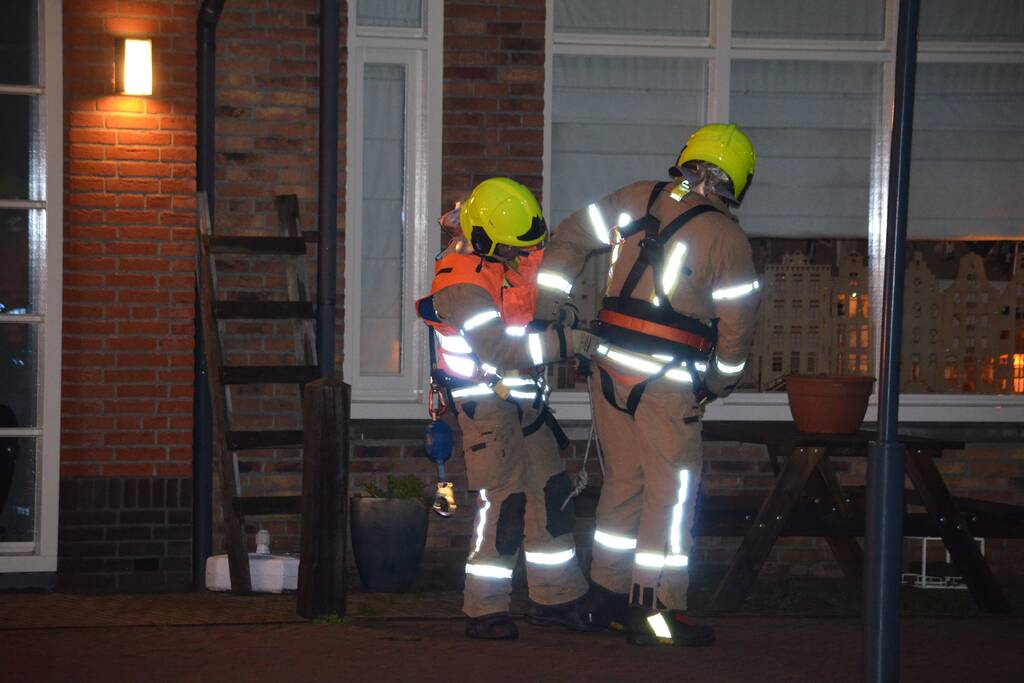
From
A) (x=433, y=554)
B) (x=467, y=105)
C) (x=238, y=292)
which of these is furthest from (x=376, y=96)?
(x=433, y=554)

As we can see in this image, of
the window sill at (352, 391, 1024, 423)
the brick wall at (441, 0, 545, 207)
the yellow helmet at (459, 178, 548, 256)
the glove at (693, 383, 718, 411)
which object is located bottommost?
the window sill at (352, 391, 1024, 423)

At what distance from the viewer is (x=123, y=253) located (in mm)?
8688

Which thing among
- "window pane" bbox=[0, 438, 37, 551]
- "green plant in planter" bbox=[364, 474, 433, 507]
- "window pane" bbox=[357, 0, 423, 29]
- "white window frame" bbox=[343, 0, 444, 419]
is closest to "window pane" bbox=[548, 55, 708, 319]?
"white window frame" bbox=[343, 0, 444, 419]

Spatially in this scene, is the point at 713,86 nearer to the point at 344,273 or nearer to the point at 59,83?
the point at 344,273

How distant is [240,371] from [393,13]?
2.44 m

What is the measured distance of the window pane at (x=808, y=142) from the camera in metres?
9.74

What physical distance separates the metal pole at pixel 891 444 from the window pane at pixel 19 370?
503 cm

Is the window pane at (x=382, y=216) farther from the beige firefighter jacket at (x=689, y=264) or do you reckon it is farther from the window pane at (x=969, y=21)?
the window pane at (x=969, y=21)

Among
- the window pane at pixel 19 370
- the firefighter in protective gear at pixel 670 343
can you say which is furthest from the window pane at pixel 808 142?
the window pane at pixel 19 370

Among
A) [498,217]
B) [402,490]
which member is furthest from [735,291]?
[402,490]

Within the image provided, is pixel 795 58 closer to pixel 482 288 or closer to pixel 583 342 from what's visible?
pixel 583 342

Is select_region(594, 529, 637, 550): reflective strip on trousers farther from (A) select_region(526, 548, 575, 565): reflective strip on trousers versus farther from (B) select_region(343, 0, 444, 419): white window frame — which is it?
(B) select_region(343, 0, 444, 419): white window frame

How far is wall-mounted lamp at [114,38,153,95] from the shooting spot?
28.2 feet

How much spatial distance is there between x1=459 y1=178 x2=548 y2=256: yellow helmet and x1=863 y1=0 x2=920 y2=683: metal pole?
1967 mm
